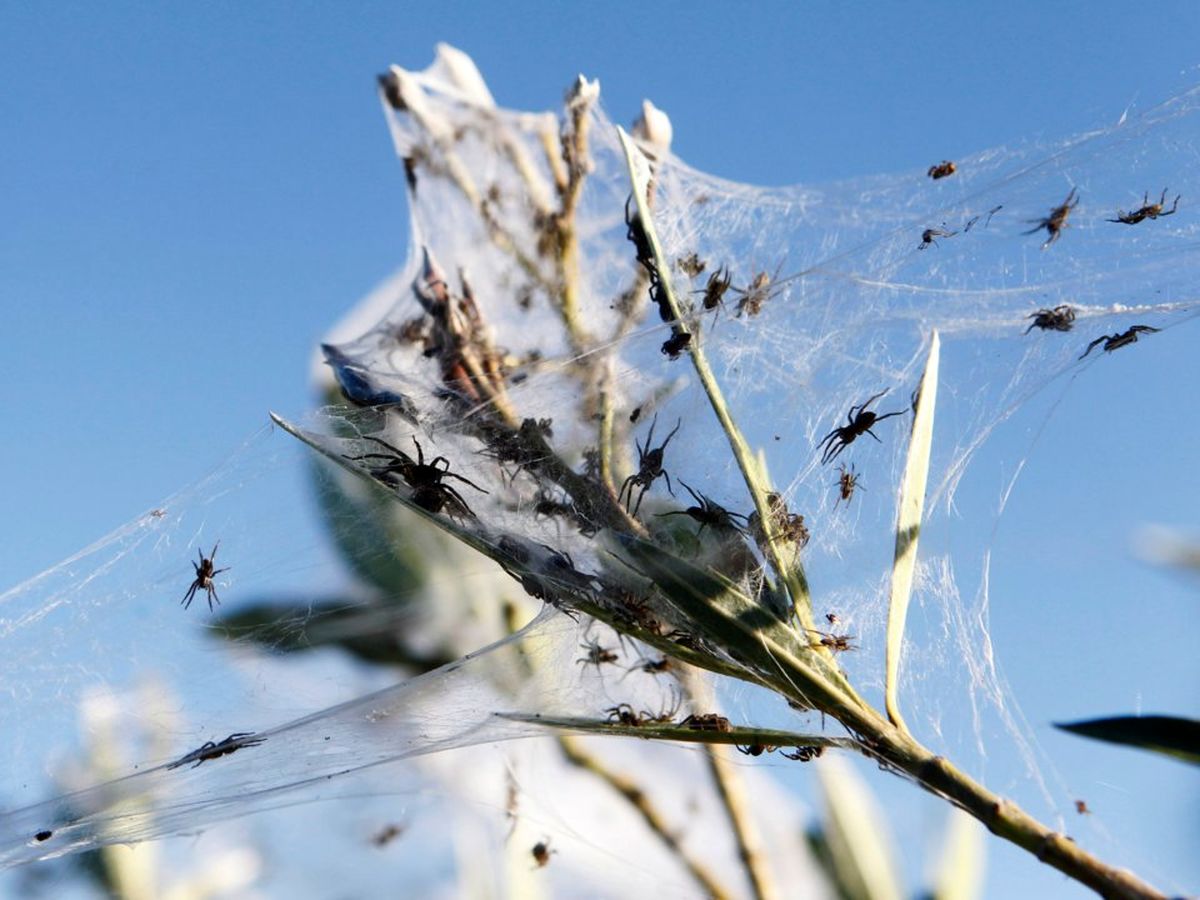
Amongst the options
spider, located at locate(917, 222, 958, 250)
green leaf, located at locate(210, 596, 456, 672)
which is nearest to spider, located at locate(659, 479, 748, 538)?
spider, located at locate(917, 222, 958, 250)

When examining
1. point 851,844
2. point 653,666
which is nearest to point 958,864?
point 851,844

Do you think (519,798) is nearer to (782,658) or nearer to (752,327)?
(752,327)

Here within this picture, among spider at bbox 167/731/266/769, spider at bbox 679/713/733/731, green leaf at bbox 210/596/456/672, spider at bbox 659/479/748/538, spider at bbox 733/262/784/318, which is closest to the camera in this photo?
A: spider at bbox 679/713/733/731

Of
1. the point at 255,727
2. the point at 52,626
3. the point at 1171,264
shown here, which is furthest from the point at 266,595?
the point at 1171,264

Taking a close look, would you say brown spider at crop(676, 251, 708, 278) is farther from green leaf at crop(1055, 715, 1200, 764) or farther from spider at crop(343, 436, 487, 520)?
green leaf at crop(1055, 715, 1200, 764)

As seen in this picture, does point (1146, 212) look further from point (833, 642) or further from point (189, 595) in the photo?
point (189, 595)

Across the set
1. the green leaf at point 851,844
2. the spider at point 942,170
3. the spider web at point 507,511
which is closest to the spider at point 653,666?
the spider web at point 507,511

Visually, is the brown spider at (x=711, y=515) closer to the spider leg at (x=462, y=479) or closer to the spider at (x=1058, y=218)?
the spider leg at (x=462, y=479)
